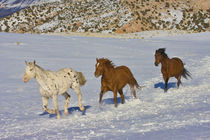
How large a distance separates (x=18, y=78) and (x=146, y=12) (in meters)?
31.7

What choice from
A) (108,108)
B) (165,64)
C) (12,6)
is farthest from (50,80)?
(12,6)

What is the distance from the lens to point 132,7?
42.0 meters

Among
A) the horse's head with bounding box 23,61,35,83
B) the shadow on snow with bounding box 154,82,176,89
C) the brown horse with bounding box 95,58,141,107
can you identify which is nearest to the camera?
the horse's head with bounding box 23,61,35,83

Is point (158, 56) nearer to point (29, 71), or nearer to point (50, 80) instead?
point (50, 80)

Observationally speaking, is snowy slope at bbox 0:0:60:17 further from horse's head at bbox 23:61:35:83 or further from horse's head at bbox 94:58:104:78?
horse's head at bbox 23:61:35:83

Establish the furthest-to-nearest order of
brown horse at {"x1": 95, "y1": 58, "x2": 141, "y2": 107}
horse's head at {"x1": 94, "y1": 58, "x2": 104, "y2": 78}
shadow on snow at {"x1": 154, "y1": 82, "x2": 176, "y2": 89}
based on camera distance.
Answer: shadow on snow at {"x1": 154, "y1": 82, "x2": 176, "y2": 89} < brown horse at {"x1": 95, "y1": 58, "x2": 141, "y2": 107} < horse's head at {"x1": 94, "y1": 58, "x2": 104, "y2": 78}

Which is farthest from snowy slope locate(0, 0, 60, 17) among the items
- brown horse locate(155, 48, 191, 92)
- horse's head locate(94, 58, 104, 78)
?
horse's head locate(94, 58, 104, 78)

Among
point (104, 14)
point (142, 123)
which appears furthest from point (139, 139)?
point (104, 14)

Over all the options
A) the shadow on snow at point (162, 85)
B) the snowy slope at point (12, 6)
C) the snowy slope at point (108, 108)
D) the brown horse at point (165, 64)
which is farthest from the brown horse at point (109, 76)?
the snowy slope at point (12, 6)

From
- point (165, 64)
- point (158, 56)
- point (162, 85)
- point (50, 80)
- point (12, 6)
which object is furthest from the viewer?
point (12, 6)

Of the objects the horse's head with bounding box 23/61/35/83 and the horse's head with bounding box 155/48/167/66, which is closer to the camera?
the horse's head with bounding box 23/61/35/83

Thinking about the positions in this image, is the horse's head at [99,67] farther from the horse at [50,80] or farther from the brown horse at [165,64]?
the brown horse at [165,64]

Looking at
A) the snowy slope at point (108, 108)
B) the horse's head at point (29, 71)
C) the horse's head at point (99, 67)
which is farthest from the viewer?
the horse's head at point (99, 67)

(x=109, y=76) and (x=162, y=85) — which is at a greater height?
(x=109, y=76)
